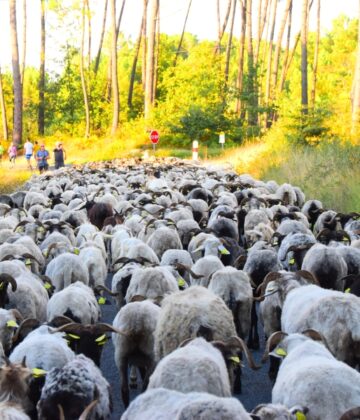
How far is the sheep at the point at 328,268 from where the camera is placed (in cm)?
908

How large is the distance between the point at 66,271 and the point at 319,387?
5176 mm

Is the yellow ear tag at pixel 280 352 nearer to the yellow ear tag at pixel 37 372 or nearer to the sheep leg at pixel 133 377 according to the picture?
the yellow ear tag at pixel 37 372

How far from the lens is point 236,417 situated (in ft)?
13.4

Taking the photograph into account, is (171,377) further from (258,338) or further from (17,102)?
(17,102)

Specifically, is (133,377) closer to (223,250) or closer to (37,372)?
(37,372)

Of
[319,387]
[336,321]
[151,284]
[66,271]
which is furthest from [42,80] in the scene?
[319,387]

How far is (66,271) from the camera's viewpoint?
370 inches

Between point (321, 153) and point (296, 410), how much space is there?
18978 millimetres

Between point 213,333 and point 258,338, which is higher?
point 213,333

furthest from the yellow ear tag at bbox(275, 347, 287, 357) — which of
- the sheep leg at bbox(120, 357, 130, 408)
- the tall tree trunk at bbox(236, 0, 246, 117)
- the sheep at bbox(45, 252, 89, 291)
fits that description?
the tall tree trunk at bbox(236, 0, 246, 117)

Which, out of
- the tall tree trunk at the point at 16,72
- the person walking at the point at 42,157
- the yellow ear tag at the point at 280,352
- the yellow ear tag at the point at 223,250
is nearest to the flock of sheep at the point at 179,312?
the yellow ear tag at the point at 280,352

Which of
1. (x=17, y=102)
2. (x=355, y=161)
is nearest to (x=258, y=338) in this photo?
(x=355, y=161)

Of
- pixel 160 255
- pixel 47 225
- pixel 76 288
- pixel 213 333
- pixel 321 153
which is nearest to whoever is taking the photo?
pixel 213 333

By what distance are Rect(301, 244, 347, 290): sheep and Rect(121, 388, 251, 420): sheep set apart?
4.67 m
